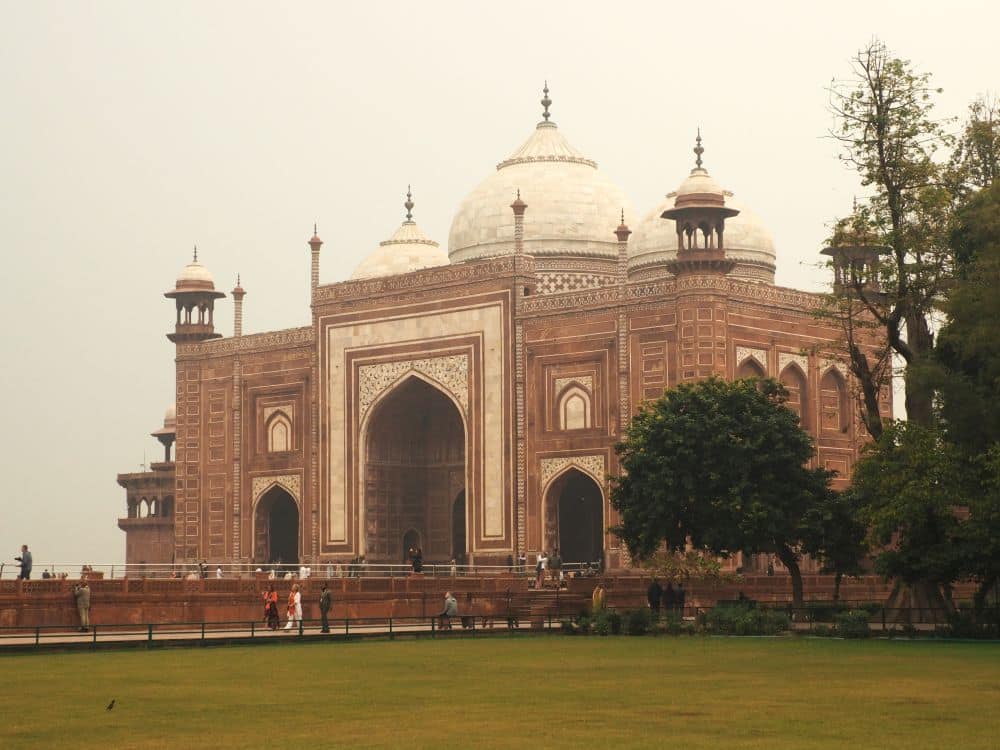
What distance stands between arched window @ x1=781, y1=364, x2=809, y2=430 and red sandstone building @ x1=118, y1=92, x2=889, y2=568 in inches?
1.7

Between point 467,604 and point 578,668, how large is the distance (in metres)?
12.2

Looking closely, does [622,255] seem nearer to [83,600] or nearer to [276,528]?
[276,528]

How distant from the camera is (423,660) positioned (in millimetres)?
16938

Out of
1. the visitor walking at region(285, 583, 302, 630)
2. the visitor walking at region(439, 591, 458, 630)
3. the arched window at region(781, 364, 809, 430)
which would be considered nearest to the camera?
the visitor walking at region(439, 591, 458, 630)

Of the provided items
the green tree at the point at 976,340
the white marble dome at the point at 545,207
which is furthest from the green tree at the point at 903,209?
the white marble dome at the point at 545,207

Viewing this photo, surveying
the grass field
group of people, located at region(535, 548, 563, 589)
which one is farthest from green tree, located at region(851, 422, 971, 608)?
group of people, located at region(535, 548, 563, 589)

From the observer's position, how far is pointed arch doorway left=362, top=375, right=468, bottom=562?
36469 millimetres

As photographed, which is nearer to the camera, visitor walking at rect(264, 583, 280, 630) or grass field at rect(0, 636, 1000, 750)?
grass field at rect(0, 636, 1000, 750)

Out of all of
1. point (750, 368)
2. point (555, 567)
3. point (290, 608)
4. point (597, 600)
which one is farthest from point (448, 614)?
point (750, 368)

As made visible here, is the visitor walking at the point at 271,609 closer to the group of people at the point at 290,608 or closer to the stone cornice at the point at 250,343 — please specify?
the group of people at the point at 290,608

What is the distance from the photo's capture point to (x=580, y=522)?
3584 centimetres

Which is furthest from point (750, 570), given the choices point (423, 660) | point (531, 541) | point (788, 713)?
point (788, 713)

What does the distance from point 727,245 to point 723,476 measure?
39.4 ft

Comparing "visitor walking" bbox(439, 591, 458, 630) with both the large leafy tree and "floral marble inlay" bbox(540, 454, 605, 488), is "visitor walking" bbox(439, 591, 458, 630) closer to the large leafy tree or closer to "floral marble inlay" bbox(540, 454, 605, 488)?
the large leafy tree
